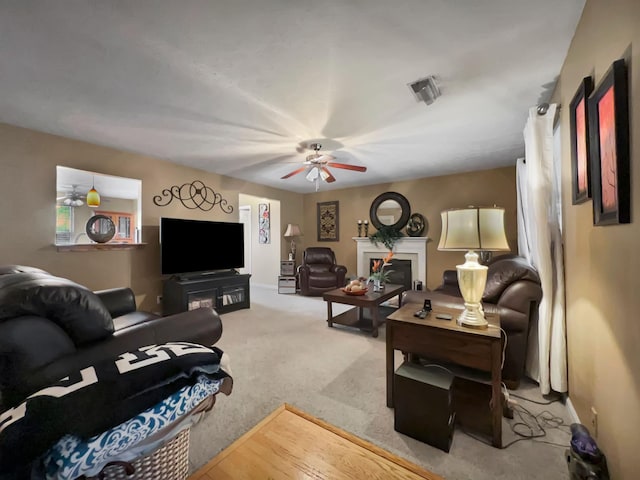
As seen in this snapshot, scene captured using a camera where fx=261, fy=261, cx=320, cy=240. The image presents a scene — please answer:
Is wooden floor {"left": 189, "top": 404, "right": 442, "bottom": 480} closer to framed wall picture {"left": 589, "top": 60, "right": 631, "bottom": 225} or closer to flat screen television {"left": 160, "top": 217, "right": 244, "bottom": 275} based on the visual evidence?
framed wall picture {"left": 589, "top": 60, "right": 631, "bottom": 225}

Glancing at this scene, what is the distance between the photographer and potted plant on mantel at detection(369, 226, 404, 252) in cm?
533

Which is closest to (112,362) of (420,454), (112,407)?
(112,407)

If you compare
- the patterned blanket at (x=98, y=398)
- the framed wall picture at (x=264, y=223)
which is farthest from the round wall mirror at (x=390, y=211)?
the patterned blanket at (x=98, y=398)

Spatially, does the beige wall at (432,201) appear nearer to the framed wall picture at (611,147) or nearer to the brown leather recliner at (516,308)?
the brown leather recliner at (516,308)

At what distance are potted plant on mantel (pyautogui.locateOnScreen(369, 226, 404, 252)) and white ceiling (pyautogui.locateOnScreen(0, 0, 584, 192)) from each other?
7.75ft

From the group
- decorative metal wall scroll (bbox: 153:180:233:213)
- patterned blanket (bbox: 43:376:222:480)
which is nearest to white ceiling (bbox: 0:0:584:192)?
decorative metal wall scroll (bbox: 153:180:233:213)

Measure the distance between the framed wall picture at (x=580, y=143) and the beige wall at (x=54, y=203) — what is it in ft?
13.9

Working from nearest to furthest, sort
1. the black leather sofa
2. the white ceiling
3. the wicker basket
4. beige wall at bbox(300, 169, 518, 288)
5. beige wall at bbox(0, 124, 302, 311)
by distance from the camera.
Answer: the wicker basket < the black leather sofa < the white ceiling < beige wall at bbox(0, 124, 302, 311) < beige wall at bbox(300, 169, 518, 288)

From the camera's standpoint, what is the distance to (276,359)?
8.36ft

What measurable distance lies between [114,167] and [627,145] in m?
4.58

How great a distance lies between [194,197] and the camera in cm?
430

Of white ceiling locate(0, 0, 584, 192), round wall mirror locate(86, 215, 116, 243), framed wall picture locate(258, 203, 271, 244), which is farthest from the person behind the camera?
framed wall picture locate(258, 203, 271, 244)

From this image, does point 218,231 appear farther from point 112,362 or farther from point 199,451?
point 112,362

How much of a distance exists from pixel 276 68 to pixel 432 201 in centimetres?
412
